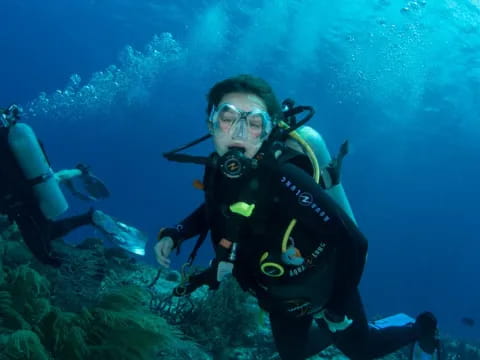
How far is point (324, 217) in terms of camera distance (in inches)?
119

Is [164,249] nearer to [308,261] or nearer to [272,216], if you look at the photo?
[272,216]

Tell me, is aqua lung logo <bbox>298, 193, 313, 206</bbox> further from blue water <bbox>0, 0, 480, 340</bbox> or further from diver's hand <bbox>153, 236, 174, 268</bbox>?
blue water <bbox>0, 0, 480, 340</bbox>

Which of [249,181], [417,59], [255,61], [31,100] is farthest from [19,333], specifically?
[31,100]

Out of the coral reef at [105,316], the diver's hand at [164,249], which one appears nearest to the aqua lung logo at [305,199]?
the diver's hand at [164,249]

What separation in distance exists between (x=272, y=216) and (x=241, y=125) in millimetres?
803

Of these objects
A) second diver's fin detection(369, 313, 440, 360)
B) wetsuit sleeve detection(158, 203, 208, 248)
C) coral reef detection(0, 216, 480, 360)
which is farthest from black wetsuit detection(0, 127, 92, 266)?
second diver's fin detection(369, 313, 440, 360)

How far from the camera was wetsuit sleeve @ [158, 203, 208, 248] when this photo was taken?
165 inches

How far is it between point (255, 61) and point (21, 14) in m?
28.5

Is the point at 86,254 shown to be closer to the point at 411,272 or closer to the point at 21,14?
the point at 21,14

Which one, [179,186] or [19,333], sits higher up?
[19,333]

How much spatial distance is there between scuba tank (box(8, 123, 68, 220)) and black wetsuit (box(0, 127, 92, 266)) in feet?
0.25

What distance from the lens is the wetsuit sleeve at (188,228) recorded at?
4180 millimetres

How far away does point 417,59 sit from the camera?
29.2 meters

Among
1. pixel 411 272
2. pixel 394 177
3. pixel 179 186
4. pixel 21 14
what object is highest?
pixel 21 14
